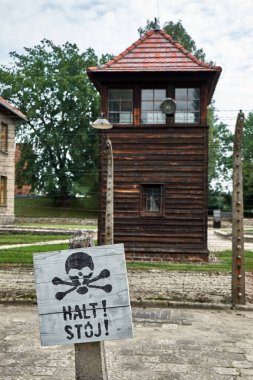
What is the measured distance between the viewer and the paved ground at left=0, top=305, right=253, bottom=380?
15.8 ft

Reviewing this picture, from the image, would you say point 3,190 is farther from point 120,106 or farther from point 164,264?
point 164,264

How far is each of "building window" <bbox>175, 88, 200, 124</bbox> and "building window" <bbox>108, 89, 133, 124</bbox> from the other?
1514 millimetres

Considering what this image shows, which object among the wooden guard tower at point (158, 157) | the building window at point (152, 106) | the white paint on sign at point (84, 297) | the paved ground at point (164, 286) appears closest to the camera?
the white paint on sign at point (84, 297)

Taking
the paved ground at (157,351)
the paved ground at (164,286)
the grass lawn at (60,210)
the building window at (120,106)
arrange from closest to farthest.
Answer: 1. the paved ground at (157,351)
2. the paved ground at (164,286)
3. the building window at (120,106)
4. the grass lawn at (60,210)

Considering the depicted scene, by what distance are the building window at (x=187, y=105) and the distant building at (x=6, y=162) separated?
14844 millimetres

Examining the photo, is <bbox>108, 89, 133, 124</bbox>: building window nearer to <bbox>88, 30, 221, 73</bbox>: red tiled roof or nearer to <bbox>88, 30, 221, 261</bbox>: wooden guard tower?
<bbox>88, 30, 221, 261</bbox>: wooden guard tower

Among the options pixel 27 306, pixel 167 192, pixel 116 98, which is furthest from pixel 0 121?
pixel 27 306

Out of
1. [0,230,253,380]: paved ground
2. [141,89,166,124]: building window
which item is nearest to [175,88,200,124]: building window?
[141,89,166,124]: building window

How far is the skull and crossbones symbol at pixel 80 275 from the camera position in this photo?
137 inches

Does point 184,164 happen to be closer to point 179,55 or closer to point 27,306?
point 179,55

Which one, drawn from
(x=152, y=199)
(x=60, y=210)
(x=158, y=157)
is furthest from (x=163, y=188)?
(x=60, y=210)

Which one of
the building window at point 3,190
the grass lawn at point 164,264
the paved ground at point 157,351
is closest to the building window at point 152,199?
the grass lawn at point 164,264

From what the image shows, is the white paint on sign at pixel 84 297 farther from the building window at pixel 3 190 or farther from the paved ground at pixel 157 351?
the building window at pixel 3 190

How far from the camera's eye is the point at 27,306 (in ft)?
26.4
